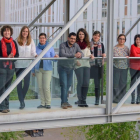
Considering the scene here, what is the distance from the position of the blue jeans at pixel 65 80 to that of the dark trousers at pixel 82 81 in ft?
0.50

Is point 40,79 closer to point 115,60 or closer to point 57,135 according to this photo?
point 115,60

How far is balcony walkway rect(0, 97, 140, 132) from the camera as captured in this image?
8.30m

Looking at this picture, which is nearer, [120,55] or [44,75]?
[44,75]

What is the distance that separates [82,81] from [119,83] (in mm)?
819

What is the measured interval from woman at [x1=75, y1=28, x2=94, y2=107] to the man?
0.50 ft

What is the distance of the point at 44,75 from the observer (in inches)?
335

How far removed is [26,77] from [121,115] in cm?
210

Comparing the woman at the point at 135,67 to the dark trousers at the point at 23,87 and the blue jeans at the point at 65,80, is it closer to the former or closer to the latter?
the blue jeans at the point at 65,80

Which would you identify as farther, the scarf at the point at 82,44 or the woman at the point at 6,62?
the scarf at the point at 82,44

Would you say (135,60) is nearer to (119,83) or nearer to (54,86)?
(119,83)

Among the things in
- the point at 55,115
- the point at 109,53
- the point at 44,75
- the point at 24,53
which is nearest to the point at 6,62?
the point at 24,53

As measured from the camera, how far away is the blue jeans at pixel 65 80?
8617mm

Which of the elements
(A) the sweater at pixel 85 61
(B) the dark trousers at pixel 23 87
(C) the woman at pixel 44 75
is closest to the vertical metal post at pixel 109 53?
(A) the sweater at pixel 85 61

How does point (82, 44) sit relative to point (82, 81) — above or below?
above
